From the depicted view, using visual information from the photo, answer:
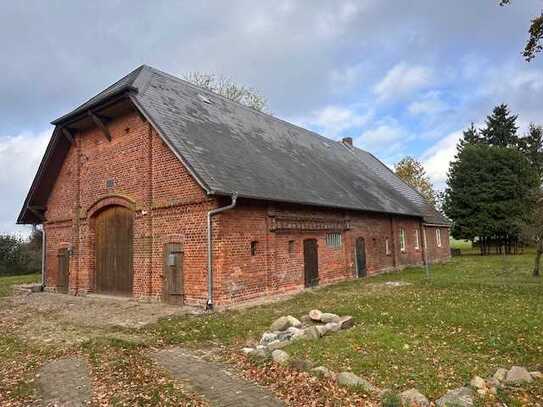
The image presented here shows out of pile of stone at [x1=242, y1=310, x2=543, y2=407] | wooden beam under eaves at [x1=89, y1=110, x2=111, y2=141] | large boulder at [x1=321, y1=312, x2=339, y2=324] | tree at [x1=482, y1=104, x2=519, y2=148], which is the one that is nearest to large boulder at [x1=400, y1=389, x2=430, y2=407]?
pile of stone at [x1=242, y1=310, x2=543, y2=407]

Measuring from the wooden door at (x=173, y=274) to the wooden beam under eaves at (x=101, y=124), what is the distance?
4.89 metres

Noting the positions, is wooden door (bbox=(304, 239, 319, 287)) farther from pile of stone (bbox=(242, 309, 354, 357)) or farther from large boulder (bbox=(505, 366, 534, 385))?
large boulder (bbox=(505, 366, 534, 385))

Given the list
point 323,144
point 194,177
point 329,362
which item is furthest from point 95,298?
point 323,144

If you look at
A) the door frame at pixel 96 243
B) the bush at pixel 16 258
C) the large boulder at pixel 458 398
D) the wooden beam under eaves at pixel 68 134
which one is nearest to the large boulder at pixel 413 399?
the large boulder at pixel 458 398

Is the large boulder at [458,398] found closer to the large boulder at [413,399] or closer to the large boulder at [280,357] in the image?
the large boulder at [413,399]

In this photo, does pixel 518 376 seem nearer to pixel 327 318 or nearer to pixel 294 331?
pixel 294 331

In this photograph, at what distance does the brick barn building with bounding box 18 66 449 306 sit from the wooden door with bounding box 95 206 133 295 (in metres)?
0.04

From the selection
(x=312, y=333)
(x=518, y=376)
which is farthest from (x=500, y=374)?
(x=312, y=333)

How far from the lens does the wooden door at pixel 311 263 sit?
15.1 m

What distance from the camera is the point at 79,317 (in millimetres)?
11031

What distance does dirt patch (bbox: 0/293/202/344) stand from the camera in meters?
9.03

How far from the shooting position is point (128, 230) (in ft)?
46.9

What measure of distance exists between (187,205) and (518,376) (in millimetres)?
9280

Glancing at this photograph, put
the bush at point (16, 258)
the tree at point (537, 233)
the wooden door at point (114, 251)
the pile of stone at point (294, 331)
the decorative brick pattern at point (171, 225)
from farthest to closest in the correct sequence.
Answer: the bush at point (16, 258) → the tree at point (537, 233) → the wooden door at point (114, 251) → the decorative brick pattern at point (171, 225) → the pile of stone at point (294, 331)
